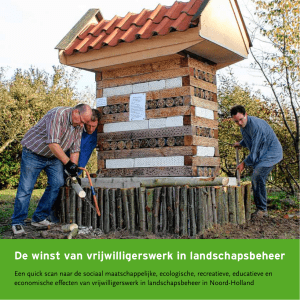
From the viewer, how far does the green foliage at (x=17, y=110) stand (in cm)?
1595

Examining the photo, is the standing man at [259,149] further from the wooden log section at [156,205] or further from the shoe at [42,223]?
the shoe at [42,223]

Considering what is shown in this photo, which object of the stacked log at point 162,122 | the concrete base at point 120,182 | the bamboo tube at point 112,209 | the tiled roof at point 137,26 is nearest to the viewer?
the bamboo tube at point 112,209

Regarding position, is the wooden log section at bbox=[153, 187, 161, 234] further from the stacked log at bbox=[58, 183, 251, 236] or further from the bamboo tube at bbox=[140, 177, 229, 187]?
the bamboo tube at bbox=[140, 177, 229, 187]

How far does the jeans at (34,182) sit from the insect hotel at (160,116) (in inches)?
13.2

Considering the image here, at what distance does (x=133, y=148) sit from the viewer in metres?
6.97

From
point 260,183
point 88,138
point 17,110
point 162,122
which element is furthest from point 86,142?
point 17,110

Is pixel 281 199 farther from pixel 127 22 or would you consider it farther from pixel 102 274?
pixel 102 274

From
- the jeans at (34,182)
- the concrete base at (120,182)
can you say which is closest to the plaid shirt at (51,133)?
the jeans at (34,182)

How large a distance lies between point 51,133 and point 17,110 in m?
11.2

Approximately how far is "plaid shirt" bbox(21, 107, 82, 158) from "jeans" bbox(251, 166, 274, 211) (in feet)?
10.6

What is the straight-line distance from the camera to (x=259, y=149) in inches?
272

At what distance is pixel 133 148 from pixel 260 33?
464 centimetres

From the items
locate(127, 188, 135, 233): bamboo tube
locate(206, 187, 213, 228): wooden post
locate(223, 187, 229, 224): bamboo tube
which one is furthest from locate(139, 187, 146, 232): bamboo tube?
locate(223, 187, 229, 224): bamboo tube

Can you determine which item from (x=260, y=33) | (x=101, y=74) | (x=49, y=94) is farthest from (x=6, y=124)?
(x=260, y=33)
